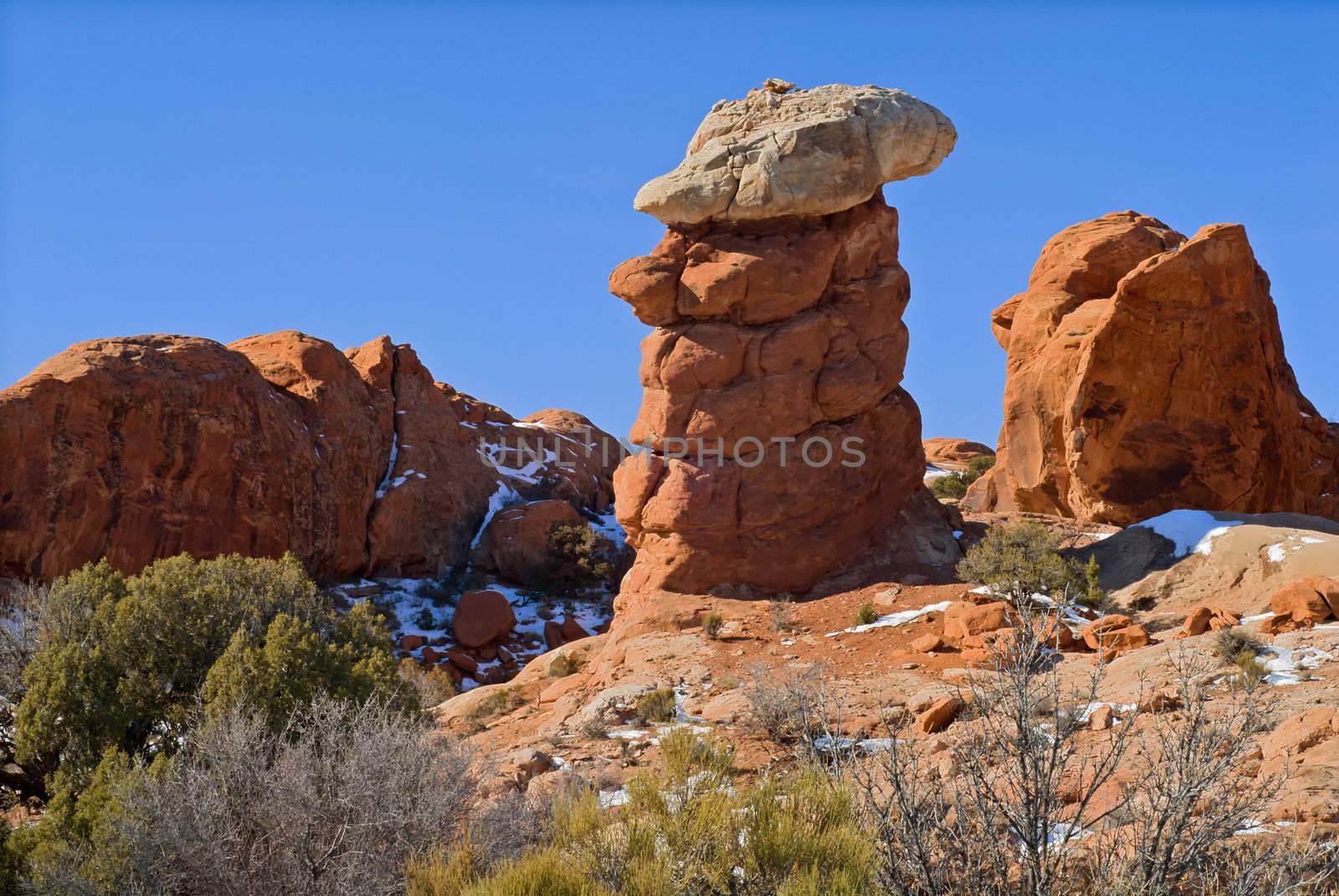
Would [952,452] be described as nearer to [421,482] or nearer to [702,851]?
[421,482]

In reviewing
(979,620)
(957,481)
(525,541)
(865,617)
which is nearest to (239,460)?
(525,541)

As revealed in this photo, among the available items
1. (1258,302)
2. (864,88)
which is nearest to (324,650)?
(864,88)

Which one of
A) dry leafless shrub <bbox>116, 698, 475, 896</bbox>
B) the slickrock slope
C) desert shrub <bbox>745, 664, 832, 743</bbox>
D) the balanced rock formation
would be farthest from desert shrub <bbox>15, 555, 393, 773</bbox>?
the balanced rock formation

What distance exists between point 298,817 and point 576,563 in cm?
2371

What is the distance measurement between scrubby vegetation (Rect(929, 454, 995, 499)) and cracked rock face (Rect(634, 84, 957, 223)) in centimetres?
1513

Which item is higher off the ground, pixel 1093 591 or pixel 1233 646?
pixel 1093 591

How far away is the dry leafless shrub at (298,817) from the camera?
830 centimetres

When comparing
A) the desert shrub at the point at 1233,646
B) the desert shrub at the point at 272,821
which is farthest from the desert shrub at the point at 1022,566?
the desert shrub at the point at 272,821

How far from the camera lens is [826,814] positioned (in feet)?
23.6

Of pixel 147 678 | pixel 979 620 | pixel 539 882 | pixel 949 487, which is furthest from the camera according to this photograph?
pixel 949 487

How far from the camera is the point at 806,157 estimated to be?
1983 cm

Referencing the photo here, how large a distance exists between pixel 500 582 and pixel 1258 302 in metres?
20.6

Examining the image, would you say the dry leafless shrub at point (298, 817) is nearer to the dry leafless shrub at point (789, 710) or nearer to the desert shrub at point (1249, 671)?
the dry leafless shrub at point (789, 710)

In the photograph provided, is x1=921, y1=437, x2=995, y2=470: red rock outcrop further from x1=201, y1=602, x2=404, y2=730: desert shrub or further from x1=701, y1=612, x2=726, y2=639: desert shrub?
x1=201, y1=602, x2=404, y2=730: desert shrub
